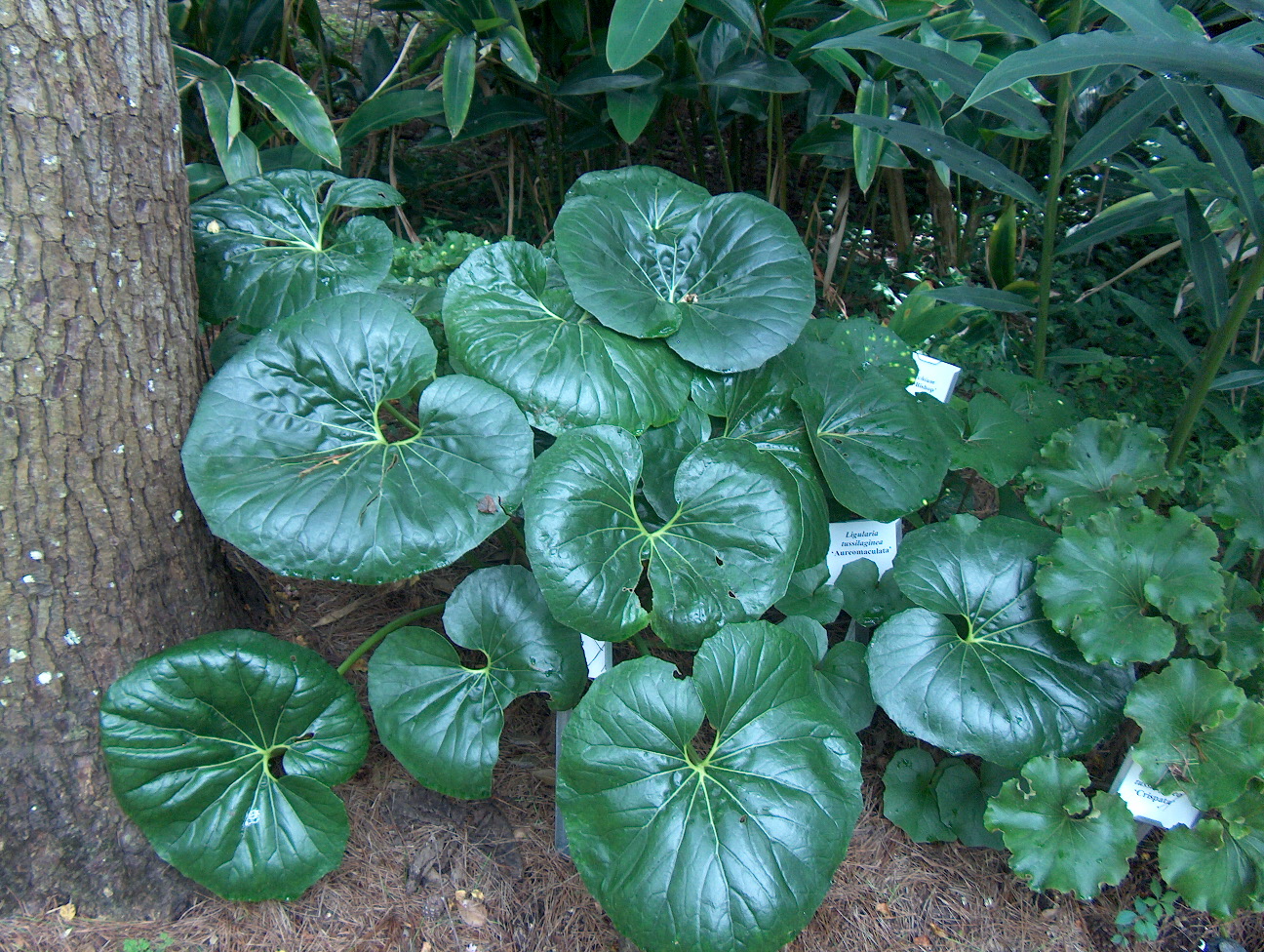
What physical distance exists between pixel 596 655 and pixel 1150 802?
0.99 meters

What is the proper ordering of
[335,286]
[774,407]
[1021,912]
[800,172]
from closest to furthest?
1. [1021,912]
2. [335,286]
3. [774,407]
4. [800,172]

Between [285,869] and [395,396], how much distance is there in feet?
2.71

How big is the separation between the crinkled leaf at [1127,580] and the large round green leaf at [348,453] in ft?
3.16

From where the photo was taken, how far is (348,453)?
146cm

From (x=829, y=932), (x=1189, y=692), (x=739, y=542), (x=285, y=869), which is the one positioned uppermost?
(x=739, y=542)

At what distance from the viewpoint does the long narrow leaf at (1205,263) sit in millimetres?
1721

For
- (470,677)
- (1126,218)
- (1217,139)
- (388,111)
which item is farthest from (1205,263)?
→ (388,111)

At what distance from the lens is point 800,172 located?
310cm

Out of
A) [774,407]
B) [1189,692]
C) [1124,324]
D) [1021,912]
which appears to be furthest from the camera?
[1124,324]

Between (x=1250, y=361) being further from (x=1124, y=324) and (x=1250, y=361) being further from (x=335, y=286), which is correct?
(x=335, y=286)

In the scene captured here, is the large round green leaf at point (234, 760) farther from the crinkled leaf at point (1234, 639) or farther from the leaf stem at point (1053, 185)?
the leaf stem at point (1053, 185)

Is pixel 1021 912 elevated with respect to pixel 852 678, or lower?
lower

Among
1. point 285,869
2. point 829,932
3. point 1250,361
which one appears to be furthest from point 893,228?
point 285,869

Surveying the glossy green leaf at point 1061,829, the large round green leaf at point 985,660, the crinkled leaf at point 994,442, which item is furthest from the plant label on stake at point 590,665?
the crinkled leaf at point 994,442
